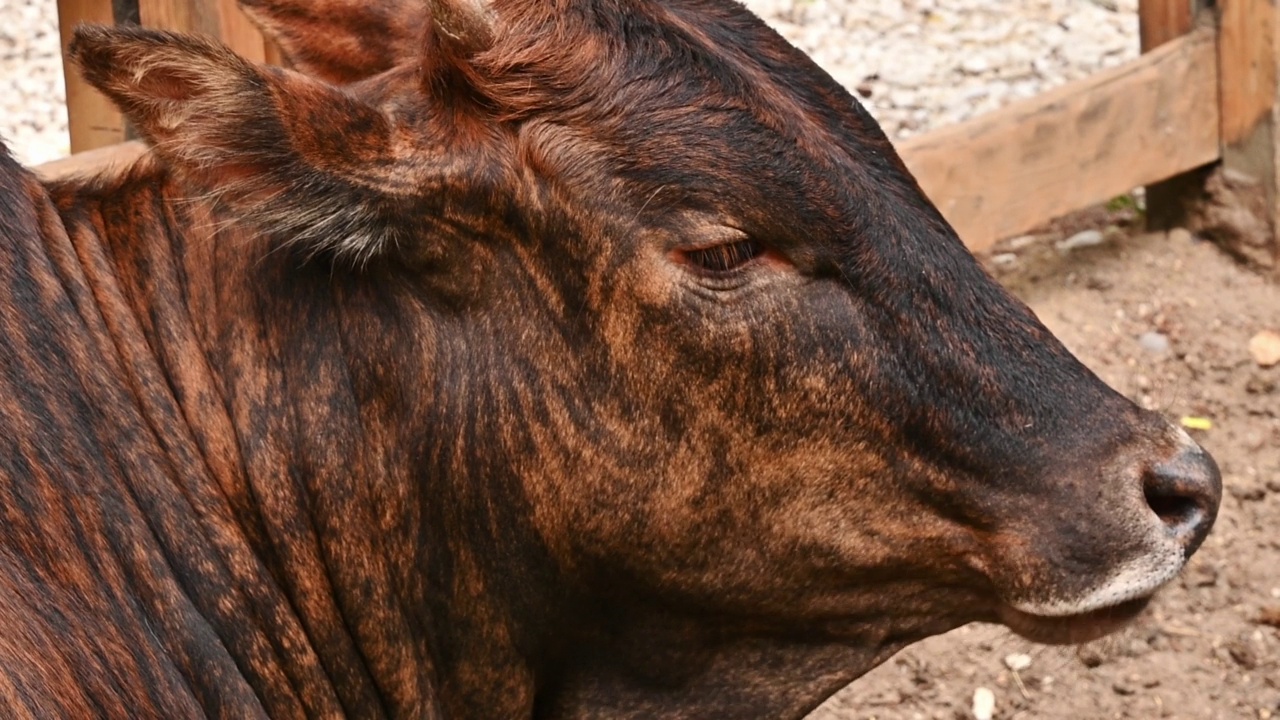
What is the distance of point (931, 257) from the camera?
129 inches

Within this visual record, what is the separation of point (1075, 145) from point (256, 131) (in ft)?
14.9

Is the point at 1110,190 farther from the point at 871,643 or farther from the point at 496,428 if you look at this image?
the point at 496,428

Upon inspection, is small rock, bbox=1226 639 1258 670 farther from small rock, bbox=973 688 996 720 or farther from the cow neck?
the cow neck

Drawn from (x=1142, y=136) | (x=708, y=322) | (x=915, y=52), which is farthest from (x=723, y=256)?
(x=915, y=52)

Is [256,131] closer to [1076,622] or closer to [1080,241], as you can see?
[1076,622]

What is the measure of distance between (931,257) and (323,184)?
3.71 ft

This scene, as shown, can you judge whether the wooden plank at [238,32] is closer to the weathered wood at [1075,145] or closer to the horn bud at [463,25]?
the horn bud at [463,25]

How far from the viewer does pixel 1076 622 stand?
336 centimetres

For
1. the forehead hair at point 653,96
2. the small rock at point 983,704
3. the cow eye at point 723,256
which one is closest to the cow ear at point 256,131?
Answer: the forehead hair at point 653,96

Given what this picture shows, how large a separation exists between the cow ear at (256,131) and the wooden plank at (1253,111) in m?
4.94

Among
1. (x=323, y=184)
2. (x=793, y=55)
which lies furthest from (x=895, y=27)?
(x=323, y=184)

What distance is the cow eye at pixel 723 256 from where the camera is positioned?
3.17 metres

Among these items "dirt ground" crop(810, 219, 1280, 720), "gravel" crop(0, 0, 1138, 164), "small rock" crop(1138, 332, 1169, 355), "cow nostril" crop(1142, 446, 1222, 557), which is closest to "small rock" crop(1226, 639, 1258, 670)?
"dirt ground" crop(810, 219, 1280, 720)

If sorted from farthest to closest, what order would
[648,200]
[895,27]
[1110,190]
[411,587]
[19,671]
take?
[895,27] → [1110,190] → [411,587] → [648,200] → [19,671]
